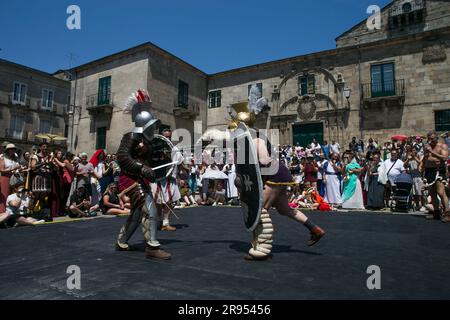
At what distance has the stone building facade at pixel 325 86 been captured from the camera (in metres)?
18.8

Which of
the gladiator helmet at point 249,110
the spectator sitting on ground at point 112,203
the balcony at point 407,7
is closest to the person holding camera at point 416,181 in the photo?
the gladiator helmet at point 249,110

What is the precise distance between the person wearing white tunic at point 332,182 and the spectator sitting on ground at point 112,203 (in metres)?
7.06

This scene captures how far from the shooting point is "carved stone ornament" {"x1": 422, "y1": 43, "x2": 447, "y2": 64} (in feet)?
59.8

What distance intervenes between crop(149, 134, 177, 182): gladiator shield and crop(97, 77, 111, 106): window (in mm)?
21284

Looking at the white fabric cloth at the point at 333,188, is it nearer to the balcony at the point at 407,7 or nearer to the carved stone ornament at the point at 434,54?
the carved stone ornament at the point at 434,54

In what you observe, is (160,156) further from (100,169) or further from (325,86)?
(325,86)

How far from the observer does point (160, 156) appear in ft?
13.9

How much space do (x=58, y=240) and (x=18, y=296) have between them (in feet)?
8.17

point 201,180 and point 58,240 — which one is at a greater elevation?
point 201,180

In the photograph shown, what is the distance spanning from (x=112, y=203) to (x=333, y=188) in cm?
763

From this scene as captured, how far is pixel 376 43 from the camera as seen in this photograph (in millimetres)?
19906

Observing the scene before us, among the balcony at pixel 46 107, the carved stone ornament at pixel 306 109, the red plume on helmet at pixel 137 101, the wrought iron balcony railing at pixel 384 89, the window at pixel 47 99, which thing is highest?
the window at pixel 47 99
